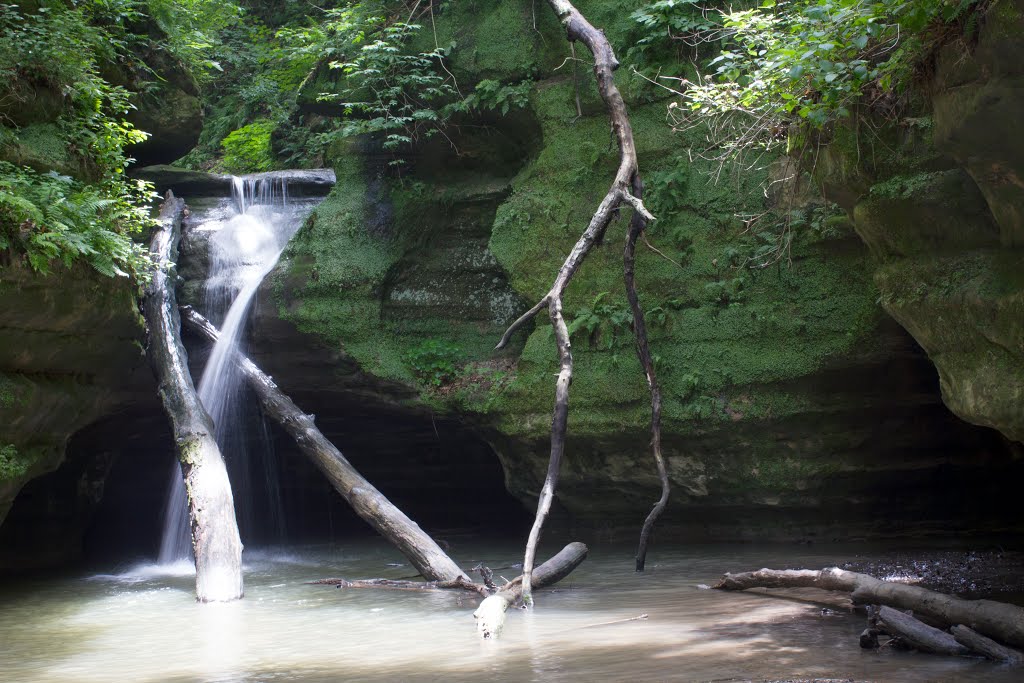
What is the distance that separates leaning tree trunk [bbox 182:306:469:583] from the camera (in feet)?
29.5

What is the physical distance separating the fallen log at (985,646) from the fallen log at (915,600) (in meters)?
0.11

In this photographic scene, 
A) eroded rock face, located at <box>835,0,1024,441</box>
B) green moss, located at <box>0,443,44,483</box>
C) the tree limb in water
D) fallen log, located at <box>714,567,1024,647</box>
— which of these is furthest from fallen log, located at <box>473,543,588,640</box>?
green moss, located at <box>0,443,44,483</box>

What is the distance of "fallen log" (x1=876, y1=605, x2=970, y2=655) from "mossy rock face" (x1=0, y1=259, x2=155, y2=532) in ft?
24.3

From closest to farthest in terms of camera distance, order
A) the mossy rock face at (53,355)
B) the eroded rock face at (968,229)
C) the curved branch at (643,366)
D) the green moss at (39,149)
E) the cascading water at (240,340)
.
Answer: the eroded rock face at (968,229)
the mossy rock face at (53,355)
the green moss at (39,149)
the curved branch at (643,366)
the cascading water at (240,340)

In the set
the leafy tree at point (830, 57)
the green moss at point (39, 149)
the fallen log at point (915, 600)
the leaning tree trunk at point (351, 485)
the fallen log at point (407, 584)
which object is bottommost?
the fallen log at point (407, 584)

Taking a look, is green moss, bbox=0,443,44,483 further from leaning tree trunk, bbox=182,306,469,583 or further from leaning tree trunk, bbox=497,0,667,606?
leaning tree trunk, bbox=497,0,667,606

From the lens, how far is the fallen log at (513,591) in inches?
253

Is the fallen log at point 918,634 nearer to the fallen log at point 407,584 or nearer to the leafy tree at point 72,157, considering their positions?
the fallen log at point 407,584

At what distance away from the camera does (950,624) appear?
225 inches

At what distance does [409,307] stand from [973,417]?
295 inches

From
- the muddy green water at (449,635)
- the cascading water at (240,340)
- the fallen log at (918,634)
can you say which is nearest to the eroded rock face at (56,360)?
the cascading water at (240,340)

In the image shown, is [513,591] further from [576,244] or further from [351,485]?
[576,244]

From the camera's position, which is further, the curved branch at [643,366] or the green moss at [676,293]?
the green moss at [676,293]

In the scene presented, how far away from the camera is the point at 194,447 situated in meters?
9.64
